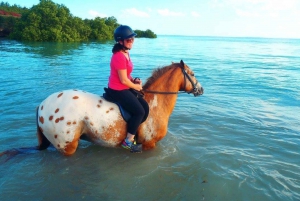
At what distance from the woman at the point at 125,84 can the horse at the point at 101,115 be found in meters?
0.20

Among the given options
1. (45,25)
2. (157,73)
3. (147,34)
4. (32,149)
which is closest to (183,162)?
(157,73)

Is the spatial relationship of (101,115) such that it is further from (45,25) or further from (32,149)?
(45,25)

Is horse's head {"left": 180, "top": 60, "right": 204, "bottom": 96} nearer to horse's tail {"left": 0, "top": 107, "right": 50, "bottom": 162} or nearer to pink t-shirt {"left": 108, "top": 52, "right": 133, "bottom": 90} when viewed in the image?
pink t-shirt {"left": 108, "top": 52, "right": 133, "bottom": 90}

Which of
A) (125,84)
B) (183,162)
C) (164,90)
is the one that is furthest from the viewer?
(164,90)

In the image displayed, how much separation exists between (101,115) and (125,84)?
0.77 meters

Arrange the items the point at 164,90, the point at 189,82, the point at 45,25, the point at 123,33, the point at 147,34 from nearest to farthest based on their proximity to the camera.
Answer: the point at 123,33, the point at 164,90, the point at 189,82, the point at 45,25, the point at 147,34

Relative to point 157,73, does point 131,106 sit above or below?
below

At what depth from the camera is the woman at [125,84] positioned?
412 cm

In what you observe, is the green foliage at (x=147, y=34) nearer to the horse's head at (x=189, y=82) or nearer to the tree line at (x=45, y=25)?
the tree line at (x=45, y=25)

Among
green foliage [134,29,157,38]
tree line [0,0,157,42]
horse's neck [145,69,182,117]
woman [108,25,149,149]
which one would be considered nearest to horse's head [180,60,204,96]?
horse's neck [145,69,182,117]

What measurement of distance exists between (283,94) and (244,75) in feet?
16.6

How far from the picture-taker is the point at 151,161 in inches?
193

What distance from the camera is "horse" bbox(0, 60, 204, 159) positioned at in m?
4.20

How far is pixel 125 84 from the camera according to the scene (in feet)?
13.9
